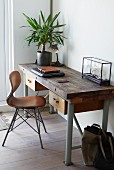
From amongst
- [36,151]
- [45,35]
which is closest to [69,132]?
[36,151]

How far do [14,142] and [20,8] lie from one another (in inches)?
69.7

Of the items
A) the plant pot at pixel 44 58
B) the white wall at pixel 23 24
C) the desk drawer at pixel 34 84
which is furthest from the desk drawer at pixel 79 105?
the white wall at pixel 23 24

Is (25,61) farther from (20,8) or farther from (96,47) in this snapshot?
(96,47)

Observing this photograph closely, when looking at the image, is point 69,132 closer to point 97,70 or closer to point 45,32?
point 97,70

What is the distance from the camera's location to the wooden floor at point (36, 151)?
2.60 metres

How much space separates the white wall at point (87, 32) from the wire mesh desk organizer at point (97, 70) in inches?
2.2

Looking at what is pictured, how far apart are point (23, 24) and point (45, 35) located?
0.48 meters

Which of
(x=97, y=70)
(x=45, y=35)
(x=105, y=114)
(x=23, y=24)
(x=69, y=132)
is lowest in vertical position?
(x=69, y=132)

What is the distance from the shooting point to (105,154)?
2.41m

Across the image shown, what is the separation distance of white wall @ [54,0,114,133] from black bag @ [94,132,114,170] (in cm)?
31

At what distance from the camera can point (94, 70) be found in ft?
9.27

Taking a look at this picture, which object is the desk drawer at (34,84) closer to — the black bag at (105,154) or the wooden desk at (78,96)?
the wooden desk at (78,96)

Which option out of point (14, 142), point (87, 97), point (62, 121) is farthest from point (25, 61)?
point (87, 97)

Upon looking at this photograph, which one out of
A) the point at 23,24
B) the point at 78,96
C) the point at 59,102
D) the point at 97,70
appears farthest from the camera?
the point at 23,24
